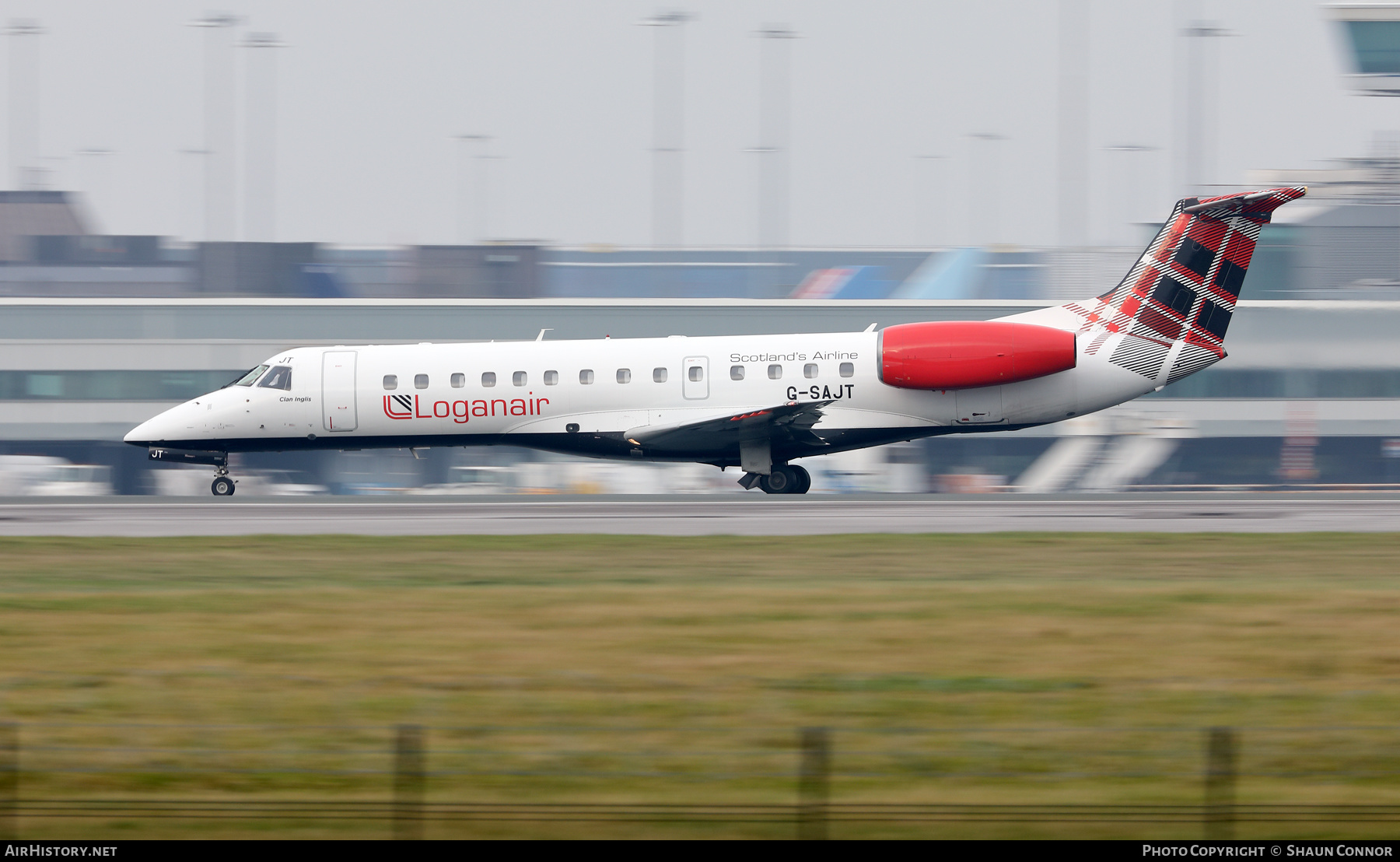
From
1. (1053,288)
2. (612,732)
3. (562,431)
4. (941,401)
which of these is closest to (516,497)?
(562,431)

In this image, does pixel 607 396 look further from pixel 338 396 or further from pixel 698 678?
pixel 698 678

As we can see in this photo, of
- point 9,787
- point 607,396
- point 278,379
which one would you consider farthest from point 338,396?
point 9,787

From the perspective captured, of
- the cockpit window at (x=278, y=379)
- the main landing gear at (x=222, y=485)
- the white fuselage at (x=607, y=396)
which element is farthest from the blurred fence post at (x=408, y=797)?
the main landing gear at (x=222, y=485)

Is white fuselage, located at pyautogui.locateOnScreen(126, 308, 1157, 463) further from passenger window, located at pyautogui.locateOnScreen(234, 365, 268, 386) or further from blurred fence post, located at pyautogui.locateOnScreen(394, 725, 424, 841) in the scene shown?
blurred fence post, located at pyautogui.locateOnScreen(394, 725, 424, 841)

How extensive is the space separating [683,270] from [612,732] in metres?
65.4

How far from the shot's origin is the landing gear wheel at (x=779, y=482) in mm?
30219

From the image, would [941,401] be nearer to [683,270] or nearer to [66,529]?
[66,529]

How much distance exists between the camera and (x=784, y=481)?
99.2 ft

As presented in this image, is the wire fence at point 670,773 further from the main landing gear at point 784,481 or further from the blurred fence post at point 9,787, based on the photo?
the main landing gear at point 784,481

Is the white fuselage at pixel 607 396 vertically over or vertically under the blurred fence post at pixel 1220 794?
over

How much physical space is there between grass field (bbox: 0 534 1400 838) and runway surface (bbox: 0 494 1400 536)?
12.7ft

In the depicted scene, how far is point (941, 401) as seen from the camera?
2889cm

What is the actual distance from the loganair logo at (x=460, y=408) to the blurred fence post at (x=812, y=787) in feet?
76.7

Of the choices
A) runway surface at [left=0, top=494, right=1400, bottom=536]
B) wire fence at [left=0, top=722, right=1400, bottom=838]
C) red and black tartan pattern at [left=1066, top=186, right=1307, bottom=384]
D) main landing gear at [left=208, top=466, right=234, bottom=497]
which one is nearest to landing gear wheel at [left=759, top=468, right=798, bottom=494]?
runway surface at [left=0, top=494, right=1400, bottom=536]
